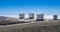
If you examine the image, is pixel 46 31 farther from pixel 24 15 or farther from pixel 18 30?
pixel 24 15

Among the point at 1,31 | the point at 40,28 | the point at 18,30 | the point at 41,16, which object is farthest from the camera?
the point at 41,16

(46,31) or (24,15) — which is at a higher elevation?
(24,15)

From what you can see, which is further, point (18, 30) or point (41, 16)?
point (41, 16)

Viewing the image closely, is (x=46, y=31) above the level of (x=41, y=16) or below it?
below

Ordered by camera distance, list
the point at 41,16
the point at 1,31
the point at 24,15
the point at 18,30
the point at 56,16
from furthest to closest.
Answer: the point at 24,15 → the point at 56,16 → the point at 41,16 → the point at 18,30 → the point at 1,31

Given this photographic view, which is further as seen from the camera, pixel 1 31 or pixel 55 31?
pixel 55 31

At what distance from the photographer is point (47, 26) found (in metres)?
7.66

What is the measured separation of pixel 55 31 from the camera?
7.67 metres

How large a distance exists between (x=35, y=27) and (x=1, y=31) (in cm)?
202

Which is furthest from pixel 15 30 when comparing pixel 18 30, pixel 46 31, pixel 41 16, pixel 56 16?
pixel 56 16

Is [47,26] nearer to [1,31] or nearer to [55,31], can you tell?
[55,31]

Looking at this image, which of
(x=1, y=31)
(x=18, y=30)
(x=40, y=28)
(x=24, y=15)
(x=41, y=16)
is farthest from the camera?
(x=24, y=15)

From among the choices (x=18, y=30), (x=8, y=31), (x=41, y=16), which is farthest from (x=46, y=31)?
(x=41, y=16)

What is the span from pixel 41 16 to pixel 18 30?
15.1 ft
